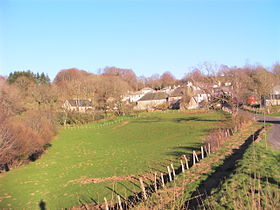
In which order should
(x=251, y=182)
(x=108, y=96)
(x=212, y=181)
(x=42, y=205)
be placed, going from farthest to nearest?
(x=108, y=96) < (x=42, y=205) < (x=212, y=181) < (x=251, y=182)

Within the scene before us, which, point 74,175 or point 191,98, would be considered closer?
point 74,175

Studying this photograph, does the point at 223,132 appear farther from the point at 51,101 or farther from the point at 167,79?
the point at 167,79

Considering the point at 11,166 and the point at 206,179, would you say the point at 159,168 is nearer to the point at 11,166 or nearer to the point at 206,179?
the point at 206,179

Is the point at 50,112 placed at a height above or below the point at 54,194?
above

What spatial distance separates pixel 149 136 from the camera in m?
38.2

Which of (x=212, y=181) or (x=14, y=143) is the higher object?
(x=14, y=143)

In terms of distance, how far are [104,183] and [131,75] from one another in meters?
131

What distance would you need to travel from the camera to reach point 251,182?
10359mm

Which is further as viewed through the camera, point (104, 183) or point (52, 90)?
point (52, 90)

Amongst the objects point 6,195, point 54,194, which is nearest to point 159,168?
point 54,194

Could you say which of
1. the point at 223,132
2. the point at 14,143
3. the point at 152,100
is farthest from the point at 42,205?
the point at 152,100

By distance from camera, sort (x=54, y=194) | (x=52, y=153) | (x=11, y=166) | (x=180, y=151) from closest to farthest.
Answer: (x=54, y=194)
(x=180, y=151)
(x=11, y=166)
(x=52, y=153)

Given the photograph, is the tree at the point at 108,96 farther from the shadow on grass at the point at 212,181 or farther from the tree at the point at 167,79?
the tree at the point at 167,79

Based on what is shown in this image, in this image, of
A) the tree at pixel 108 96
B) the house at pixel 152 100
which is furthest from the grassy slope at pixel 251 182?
the house at pixel 152 100
